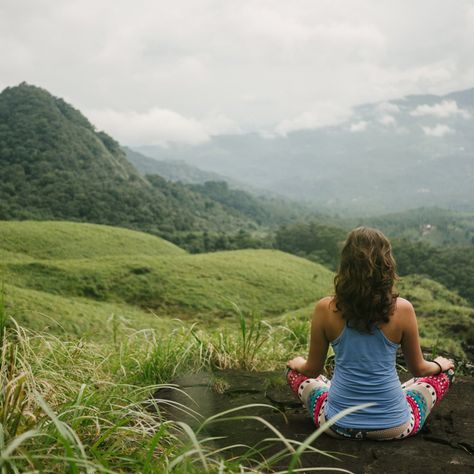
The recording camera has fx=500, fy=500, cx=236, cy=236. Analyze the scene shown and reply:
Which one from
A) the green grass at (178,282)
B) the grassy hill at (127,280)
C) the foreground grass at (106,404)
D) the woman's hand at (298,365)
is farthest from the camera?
the green grass at (178,282)

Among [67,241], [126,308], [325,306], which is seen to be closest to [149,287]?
[126,308]

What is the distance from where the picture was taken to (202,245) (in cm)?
4897

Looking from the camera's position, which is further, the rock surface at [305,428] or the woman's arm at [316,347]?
the woman's arm at [316,347]

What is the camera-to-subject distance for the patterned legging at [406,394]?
341 centimetres

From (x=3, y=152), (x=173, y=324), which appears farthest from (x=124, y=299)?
(x=3, y=152)

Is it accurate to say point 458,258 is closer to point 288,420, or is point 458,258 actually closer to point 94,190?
point 94,190

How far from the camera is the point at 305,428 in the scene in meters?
3.79

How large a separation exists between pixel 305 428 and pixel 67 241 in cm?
2484

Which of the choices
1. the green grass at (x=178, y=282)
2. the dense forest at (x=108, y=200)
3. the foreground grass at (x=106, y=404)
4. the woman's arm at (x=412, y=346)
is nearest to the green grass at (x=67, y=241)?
the green grass at (x=178, y=282)

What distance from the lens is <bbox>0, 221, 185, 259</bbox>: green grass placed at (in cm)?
2462

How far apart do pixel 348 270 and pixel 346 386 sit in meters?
0.85

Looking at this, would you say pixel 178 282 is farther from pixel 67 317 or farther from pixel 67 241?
pixel 67 241

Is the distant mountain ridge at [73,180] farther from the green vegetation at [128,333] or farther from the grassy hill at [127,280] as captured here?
the green vegetation at [128,333]

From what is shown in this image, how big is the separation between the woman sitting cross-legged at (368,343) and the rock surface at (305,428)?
0.47ft
